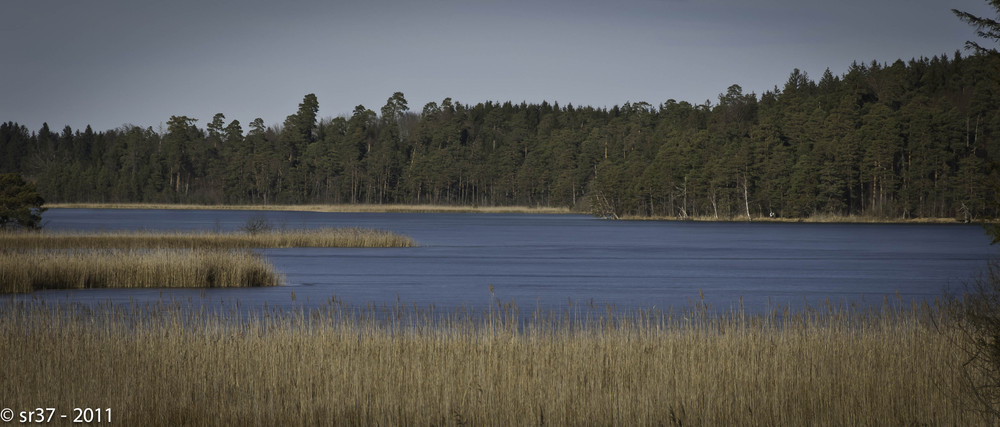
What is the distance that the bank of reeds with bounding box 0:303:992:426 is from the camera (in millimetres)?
7605

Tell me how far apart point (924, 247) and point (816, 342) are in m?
37.5

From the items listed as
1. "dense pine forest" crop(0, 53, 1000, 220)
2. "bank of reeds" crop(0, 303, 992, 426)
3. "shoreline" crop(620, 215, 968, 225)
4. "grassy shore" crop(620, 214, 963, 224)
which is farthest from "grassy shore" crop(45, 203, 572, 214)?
"bank of reeds" crop(0, 303, 992, 426)

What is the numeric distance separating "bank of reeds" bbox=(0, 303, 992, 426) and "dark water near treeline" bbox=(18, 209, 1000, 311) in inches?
102

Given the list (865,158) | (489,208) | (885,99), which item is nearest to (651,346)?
(865,158)

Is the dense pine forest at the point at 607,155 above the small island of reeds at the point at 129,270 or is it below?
above

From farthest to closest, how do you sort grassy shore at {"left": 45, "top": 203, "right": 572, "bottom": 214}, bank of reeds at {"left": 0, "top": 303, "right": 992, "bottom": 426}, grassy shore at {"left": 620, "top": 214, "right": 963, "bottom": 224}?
grassy shore at {"left": 45, "top": 203, "right": 572, "bottom": 214}
grassy shore at {"left": 620, "top": 214, "right": 963, "bottom": 224}
bank of reeds at {"left": 0, "top": 303, "right": 992, "bottom": 426}

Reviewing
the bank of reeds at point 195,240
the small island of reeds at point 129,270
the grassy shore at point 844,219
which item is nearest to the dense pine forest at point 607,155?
the grassy shore at point 844,219

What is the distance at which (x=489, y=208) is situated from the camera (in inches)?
4525

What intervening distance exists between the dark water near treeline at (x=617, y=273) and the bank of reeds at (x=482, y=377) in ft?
8.52

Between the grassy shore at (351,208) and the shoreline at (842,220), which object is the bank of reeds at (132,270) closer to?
the shoreline at (842,220)

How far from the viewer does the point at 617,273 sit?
100ft

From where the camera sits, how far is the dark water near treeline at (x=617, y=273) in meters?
20.9

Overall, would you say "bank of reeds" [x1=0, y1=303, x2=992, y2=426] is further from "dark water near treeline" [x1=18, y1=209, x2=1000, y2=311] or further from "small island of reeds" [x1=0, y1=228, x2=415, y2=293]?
"small island of reeds" [x1=0, y1=228, x2=415, y2=293]

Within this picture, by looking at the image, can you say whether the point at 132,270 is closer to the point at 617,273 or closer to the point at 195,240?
the point at 195,240
